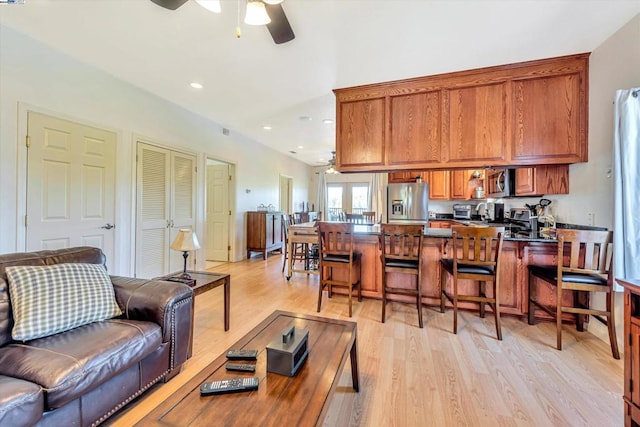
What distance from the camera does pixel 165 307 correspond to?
65.4 inches

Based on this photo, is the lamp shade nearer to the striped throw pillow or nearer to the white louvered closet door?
the striped throw pillow

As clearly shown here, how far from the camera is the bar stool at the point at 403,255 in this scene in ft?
8.36

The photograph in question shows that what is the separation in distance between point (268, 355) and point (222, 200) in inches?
185

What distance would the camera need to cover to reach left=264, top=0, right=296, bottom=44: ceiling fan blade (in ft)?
5.69

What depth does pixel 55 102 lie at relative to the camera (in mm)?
2588

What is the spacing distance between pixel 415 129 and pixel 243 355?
284 centimetres

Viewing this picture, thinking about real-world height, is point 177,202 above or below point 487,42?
below

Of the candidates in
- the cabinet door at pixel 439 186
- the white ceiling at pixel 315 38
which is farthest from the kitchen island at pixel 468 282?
the cabinet door at pixel 439 186

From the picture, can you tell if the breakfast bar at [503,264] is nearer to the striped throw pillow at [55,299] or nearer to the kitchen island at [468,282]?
the kitchen island at [468,282]

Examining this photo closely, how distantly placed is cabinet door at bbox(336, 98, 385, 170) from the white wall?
8.00 feet

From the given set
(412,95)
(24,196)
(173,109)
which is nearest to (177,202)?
(173,109)

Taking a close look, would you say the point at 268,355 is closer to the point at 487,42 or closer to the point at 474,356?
Answer: the point at 474,356

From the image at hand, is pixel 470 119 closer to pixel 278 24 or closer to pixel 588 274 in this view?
pixel 588 274

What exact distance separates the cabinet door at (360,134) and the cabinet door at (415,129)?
0.45 feet
